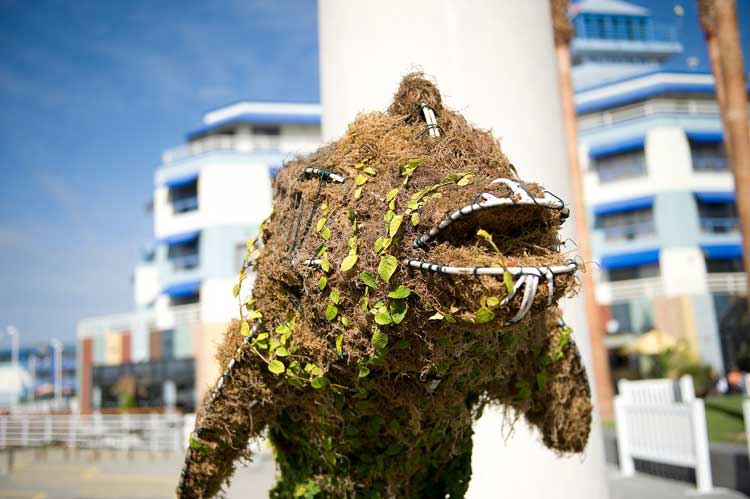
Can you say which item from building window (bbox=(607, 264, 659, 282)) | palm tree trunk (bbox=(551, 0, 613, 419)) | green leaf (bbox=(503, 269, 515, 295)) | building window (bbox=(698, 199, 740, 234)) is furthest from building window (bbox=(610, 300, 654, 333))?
green leaf (bbox=(503, 269, 515, 295))

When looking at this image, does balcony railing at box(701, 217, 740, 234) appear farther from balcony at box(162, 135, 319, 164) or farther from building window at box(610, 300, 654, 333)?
balcony at box(162, 135, 319, 164)

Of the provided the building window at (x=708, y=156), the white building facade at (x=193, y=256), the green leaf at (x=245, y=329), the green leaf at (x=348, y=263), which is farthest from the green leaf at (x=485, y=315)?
the building window at (x=708, y=156)

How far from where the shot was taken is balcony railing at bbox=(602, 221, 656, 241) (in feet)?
80.3

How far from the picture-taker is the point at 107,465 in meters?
12.7

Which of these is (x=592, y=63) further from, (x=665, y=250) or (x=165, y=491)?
(x=165, y=491)

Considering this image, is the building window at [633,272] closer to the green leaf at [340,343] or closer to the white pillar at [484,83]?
the white pillar at [484,83]

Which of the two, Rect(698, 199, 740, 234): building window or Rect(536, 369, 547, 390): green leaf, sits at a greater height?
Rect(698, 199, 740, 234): building window

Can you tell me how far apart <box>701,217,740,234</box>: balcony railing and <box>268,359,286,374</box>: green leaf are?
2560cm

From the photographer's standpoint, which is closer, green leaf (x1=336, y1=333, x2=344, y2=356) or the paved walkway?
green leaf (x1=336, y1=333, x2=344, y2=356)

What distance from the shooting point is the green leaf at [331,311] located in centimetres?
197

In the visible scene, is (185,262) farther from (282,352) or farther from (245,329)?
(282,352)

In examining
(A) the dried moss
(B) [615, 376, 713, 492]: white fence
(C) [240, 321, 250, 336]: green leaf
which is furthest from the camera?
(B) [615, 376, 713, 492]: white fence

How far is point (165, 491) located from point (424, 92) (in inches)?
342

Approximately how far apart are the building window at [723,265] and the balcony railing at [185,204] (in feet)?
68.9
